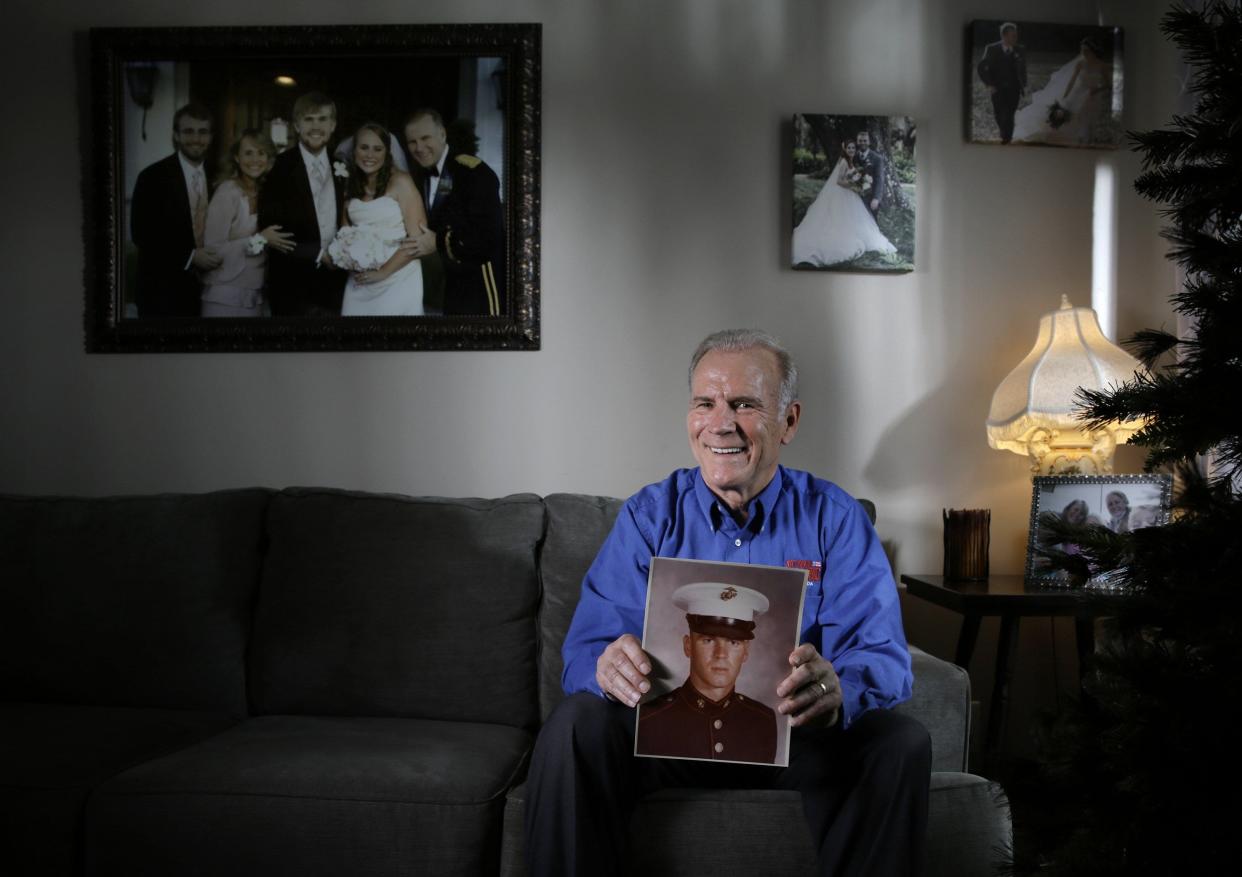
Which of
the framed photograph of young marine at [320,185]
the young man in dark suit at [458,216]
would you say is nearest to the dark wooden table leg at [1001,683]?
the framed photograph of young marine at [320,185]

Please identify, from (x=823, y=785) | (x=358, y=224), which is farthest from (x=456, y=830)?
(x=358, y=224)

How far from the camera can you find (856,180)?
7.69 feet

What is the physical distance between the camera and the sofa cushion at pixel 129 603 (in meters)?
1.96

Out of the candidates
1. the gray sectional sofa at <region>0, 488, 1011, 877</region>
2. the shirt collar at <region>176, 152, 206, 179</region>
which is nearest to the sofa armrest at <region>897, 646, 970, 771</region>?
the gray sectional sofa at <region>0, 488, 1011, 877</region>

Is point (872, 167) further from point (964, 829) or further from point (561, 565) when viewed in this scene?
point (964, 829)

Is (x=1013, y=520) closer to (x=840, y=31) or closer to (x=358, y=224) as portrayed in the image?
(x=840, y=31)

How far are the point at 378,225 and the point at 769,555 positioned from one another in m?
1.41

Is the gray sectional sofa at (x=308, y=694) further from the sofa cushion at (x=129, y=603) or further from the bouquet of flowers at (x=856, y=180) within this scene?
the bouquet of flowers at (x=856, y=180)

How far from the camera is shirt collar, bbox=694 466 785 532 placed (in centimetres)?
166

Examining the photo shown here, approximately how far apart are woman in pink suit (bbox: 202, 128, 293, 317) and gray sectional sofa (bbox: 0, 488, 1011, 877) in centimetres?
58

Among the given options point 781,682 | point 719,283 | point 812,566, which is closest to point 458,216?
point 719,283

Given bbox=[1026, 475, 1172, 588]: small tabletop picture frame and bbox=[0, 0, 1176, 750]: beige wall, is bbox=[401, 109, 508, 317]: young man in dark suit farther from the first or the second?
bbox=[1026, 475, 1172, 588]: small tabletop picture frame

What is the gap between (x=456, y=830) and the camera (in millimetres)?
1473

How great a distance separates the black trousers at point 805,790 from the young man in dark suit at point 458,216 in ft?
4.23
